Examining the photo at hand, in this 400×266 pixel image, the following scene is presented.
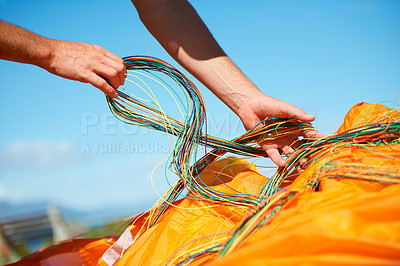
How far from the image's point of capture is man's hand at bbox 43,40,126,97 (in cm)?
119

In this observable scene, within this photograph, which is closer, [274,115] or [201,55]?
[274,115]

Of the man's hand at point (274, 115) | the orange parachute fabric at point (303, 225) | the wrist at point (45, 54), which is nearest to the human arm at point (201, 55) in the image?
the man's hand at point (274, 115)

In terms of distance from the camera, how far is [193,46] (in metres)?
1.50

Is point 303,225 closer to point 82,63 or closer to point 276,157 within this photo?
point 276,157

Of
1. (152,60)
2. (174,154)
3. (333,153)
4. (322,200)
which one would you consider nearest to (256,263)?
(322,200)

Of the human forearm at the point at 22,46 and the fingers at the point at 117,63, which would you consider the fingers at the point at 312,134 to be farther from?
the human forearm at the point at 22,46

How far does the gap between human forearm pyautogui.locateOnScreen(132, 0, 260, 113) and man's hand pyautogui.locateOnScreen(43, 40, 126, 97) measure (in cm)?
40

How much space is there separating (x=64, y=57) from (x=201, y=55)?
0.62 metres

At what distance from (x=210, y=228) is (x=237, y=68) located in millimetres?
813

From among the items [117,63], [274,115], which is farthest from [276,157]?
[117,63]

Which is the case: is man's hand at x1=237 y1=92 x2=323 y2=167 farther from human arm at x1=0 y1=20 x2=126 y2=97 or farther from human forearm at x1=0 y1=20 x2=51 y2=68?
human forearm at x1=0 y1=20 x2=51 y2=68

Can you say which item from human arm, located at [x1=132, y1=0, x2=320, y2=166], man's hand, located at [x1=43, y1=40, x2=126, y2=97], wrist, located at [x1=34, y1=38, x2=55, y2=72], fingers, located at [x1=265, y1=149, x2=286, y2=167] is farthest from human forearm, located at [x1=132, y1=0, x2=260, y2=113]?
wrist, located at [x1=34, y1=38, x2=55, y2=72]

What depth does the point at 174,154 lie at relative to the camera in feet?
4.10

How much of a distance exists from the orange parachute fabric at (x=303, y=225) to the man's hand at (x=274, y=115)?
125 millimetres
